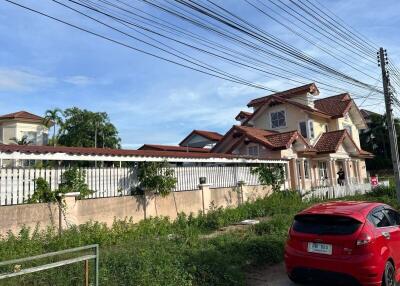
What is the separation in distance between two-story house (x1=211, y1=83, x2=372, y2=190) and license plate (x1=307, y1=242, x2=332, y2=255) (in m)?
17.7

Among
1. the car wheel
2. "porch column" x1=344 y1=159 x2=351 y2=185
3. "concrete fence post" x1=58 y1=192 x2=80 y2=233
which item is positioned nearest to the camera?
the car wheel

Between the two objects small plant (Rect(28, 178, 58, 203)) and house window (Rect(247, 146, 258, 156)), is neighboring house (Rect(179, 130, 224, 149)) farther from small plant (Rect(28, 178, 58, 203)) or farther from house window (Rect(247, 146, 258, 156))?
small plant (Rect(28, 178, 58, 203))

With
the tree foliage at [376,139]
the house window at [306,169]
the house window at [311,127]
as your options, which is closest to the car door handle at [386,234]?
the house window at [306,169]

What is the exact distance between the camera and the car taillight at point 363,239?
6566 mm

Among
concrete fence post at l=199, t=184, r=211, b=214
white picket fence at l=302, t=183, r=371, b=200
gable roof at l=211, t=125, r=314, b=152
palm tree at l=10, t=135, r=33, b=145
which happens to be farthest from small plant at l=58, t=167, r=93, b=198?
palm tree at l=10, t=135, r=33, b=145

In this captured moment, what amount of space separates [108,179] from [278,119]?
2197 centimetres

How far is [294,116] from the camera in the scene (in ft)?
102

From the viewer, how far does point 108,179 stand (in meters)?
12.3

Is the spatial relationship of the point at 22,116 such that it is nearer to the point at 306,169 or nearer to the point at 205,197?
the point at 306,169

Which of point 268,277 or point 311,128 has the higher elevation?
point 311,128

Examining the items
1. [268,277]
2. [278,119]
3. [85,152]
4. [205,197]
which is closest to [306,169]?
[278,119]

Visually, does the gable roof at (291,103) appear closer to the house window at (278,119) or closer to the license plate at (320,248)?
the house window at (278,119)

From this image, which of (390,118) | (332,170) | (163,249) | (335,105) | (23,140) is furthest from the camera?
(23,140)

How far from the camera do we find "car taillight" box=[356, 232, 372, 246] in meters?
6.57
